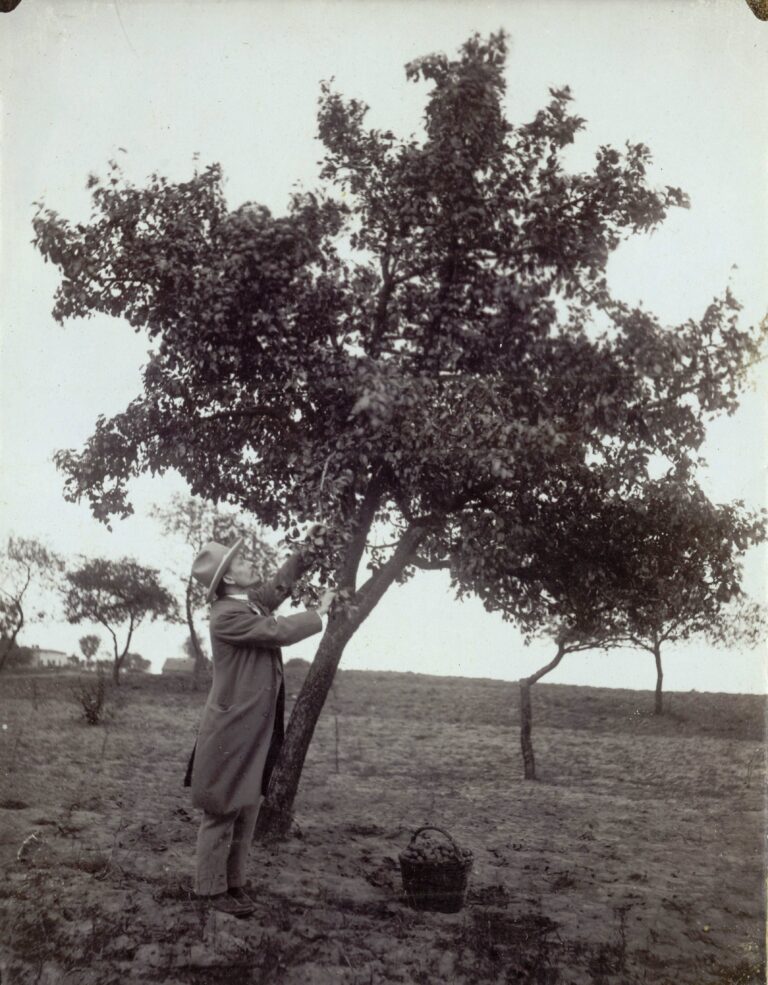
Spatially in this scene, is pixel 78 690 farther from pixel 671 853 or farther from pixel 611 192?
pixel 611 192

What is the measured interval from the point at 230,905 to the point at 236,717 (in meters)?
1.06

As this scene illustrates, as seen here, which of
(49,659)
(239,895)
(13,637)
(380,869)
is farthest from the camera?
(49,659)

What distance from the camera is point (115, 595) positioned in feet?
35.6

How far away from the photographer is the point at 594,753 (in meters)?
13.5

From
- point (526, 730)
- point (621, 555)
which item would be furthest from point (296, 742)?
point (526, 730)

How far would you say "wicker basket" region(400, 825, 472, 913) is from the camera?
183 inches

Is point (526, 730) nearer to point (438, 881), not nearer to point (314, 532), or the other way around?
point (438, 881)

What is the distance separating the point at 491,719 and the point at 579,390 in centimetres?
1196

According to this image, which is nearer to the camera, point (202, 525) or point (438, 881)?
point (438, 881)

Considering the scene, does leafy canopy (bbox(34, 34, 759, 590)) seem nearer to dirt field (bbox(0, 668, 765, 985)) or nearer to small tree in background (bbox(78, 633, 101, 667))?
dirt field (bbox(0, 668, 765, 985))

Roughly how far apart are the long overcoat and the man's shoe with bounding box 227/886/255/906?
0.54 meters

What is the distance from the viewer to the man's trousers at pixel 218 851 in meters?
4.28

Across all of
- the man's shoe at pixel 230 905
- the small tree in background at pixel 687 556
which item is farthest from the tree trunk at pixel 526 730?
the man's shoe at pixel 230 905

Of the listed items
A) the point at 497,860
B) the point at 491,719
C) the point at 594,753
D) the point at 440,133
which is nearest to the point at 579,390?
the point at 440,133
